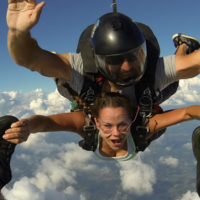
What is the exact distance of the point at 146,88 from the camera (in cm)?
264

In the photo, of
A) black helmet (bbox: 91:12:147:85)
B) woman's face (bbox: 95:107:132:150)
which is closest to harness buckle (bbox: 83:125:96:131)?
woman's face (bbox: 95:107:132:150)

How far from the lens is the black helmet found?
224 cm

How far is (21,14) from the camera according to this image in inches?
61.6

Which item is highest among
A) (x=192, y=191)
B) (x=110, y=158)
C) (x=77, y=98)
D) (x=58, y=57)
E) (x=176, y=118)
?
(x=58, y=57)

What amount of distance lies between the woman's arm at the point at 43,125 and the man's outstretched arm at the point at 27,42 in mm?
555

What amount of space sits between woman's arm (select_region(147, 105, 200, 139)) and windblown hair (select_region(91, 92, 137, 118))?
0.36m

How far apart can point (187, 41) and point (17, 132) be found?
10.3ft

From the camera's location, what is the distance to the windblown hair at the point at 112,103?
2.79 metres

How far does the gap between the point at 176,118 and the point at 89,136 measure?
1.28 meters

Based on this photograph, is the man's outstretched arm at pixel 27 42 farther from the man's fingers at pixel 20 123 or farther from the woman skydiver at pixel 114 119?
the woman skydiver at pixel 114 119

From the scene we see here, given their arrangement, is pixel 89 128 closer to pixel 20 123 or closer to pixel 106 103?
pixel 106 103

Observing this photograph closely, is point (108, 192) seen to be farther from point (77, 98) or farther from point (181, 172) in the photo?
point (77, 98)

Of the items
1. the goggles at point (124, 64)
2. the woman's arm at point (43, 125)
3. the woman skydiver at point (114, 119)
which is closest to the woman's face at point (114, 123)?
the woman skydiver at point (114, 119)

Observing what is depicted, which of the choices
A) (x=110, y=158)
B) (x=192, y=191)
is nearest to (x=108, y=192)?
(x=192, y=191)
